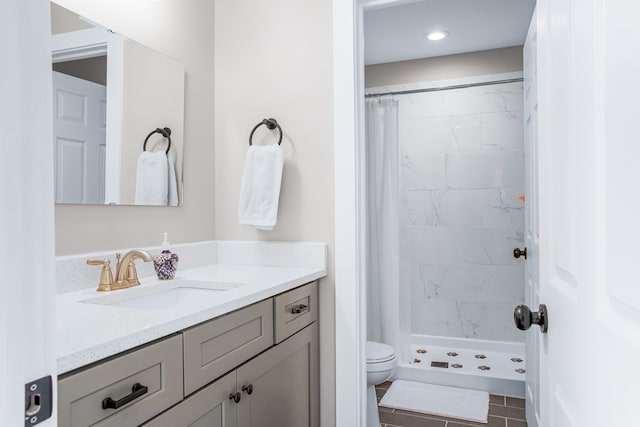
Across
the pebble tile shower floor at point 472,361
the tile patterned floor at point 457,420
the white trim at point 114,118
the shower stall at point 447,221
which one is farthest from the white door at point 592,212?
the shower stall at point 447,221

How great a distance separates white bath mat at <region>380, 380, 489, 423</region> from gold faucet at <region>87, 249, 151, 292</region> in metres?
1.76

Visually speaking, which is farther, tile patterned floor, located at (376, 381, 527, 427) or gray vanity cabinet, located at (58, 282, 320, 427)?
tile patterned floor, located at (376, 381, 527, 427)

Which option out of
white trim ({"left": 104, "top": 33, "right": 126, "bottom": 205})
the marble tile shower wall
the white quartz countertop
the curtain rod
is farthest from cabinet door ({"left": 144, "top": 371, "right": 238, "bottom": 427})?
the curtain rod

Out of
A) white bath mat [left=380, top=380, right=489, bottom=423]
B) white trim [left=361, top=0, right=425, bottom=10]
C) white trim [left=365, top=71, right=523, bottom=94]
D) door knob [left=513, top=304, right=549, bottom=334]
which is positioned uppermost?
white trim [left=365, top=71, right=523, bottom=94]

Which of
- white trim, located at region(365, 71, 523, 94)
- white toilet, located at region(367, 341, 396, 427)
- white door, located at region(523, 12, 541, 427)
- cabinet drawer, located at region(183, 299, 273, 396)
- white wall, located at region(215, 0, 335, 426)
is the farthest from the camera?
white trim, located at region(365, 71, 523, 94)

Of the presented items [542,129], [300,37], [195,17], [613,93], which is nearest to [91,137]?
[195,17]

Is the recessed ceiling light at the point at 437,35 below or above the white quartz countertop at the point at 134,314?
above

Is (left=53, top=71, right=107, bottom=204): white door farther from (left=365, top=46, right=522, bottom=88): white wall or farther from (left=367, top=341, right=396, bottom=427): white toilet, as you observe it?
(left=365, top=46, right=522, bottom=88): white wall

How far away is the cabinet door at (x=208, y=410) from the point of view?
1059 millimetres

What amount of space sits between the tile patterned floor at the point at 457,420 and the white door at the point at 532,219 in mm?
266

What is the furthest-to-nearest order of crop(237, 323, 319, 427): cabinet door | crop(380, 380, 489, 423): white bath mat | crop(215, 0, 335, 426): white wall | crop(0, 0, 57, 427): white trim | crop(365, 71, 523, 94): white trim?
crop(365, 71, 523, 94): white trim
crop(380, 380, 489, 423): white bath mat
crop(215, 0, 335, 426): white wall
crop(237, 323, 319, 427): cabinet door
crop(0, 0, 57, 427): white trim

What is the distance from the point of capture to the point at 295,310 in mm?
1693

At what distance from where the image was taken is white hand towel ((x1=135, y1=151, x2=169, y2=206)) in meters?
1.75

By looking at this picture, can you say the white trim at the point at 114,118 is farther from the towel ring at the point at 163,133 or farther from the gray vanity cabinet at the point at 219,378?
the gray vanity cabinet at the point at 219,378
